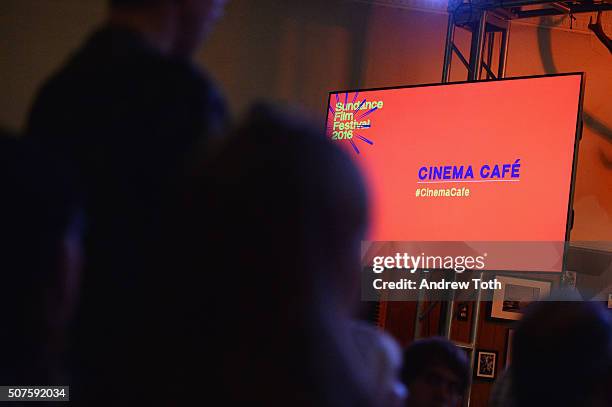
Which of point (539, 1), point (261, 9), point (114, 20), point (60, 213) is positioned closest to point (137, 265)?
point (60, 213)

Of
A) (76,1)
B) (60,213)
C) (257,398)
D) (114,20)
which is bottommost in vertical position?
(257,398)

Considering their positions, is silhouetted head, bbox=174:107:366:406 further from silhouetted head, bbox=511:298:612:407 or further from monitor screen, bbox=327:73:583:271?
monitor screen, bbox=327:73:583:271

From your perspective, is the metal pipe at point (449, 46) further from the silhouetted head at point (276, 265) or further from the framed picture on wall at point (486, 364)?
the silhouetted head at point (276, 265)

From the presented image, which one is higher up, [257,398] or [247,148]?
[247,148]

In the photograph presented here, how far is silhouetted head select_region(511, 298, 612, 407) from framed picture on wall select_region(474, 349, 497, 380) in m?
4.33

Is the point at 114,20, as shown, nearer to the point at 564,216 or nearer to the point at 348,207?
the point at 348,207

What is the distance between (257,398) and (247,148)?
192 millimetres

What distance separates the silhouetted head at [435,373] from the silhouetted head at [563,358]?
42.7 inches

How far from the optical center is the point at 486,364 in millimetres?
5219

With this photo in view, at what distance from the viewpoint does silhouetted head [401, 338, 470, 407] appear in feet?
6.77

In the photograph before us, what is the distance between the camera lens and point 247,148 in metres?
0.71

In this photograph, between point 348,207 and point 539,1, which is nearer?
point 348,207

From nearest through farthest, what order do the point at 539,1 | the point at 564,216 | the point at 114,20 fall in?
the point at 114,20, the point at 564,216, the point at 539,1

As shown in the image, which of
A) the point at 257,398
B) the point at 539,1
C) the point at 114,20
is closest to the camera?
the point at 257,398
